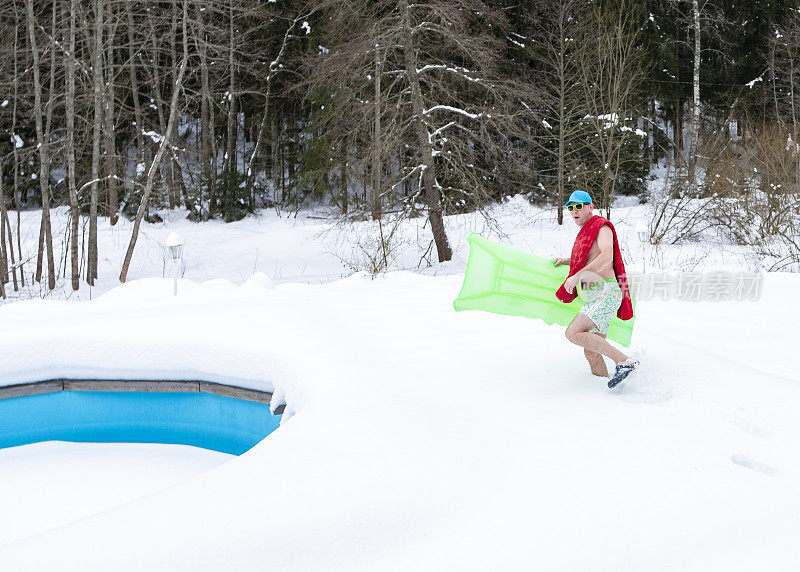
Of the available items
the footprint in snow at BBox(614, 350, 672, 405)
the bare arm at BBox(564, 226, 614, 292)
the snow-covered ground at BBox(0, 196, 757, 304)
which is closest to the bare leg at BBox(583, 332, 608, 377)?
the footprint in snow at BBox(614, 350, 672, 405)

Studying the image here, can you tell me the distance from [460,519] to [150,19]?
12.2m

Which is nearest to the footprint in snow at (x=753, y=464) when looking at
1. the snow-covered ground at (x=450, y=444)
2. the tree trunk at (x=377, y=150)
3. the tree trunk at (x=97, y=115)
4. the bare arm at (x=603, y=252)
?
the snow-covered ground at (x=450, y=444)

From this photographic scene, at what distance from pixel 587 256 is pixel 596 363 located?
858mm

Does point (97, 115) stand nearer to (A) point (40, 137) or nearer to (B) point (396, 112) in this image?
(A) point (40, 137)

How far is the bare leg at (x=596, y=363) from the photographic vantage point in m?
4.88

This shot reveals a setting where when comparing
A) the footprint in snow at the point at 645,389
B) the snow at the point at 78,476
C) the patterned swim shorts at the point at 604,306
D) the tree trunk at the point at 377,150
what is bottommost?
the snow at the point at 78,476

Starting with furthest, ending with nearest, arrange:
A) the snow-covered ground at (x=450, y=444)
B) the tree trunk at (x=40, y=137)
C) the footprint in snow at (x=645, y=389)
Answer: the tree trunk at (x=40, y=137) < the footprint in snow at (x=645, y=389) < the snow-covered ground at (x=450, y=444)

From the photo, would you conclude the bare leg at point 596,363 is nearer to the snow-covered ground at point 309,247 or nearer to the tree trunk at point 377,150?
the snow-covered ground at point 309,247

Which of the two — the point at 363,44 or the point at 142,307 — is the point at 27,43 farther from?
the point at 142,307

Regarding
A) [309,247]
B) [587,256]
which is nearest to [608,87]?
[309,247]

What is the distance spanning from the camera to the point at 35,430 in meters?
6.39

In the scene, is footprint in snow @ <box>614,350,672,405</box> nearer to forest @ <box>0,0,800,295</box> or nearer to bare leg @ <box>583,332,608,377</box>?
bare leg @ <box>583,332,608,377</box>

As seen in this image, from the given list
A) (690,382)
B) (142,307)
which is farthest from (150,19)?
(690,382)

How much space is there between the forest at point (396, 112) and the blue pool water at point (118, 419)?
20.5 ft
